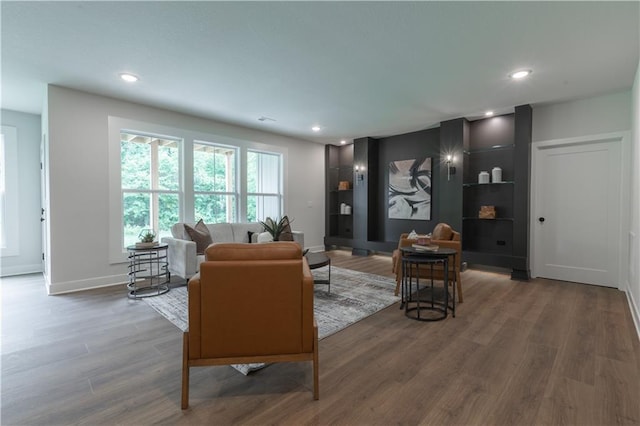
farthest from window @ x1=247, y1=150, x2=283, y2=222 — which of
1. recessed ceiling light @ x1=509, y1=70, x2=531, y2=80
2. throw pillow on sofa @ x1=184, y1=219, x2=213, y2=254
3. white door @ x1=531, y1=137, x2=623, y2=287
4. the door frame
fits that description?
the door frame

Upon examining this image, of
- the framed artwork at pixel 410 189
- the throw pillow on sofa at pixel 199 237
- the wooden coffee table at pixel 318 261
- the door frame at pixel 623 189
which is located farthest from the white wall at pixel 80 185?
the door frame at pixel 623 189

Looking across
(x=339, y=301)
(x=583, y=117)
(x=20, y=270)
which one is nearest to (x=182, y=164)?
(x=20, y=270)

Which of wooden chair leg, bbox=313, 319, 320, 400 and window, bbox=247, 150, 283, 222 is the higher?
window, bbox=247, 150, 283, 222

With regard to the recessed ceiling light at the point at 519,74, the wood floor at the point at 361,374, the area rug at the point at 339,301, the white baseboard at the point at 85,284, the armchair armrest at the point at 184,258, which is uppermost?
the recessed ceiling light at the point at 519,74

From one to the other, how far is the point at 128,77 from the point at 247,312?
10.8ft

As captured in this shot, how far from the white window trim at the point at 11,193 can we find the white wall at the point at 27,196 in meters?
0.04

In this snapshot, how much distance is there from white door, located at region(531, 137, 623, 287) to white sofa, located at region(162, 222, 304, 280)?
3.79 m

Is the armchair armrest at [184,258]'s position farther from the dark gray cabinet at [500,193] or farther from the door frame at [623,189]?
the door frame at [623,189]

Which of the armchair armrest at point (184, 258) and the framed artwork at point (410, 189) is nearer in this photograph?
the armchair armrest at point (184, 258)

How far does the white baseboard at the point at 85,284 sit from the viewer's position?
12.2ft

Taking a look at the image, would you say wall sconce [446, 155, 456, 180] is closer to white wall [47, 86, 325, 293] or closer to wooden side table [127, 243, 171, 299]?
wooden side table [127, 243, 171, 299]

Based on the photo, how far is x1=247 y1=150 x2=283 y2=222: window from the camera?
5.95 metres

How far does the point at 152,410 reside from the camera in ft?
5.37

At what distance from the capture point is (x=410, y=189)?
611 centimetres
